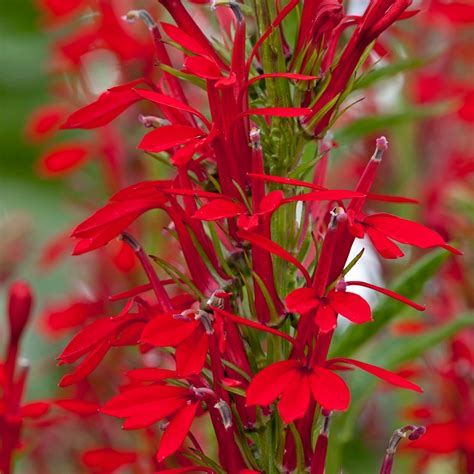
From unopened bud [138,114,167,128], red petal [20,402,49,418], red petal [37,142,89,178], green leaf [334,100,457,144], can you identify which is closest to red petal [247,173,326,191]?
unopened bud [138,114,167,128]

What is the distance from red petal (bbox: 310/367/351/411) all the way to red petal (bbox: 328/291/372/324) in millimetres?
30

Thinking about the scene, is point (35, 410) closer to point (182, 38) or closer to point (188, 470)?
point (188, 470)

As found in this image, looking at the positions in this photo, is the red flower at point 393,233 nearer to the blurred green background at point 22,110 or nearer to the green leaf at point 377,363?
the green leaf at point 377,363

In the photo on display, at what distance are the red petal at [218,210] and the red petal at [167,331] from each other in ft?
0.19

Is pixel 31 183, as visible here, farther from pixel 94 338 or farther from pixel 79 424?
pixel 94 338

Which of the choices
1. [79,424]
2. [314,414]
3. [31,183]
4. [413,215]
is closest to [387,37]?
[413,215]

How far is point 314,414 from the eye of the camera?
53 centimetres

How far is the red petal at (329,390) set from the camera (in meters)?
0.43

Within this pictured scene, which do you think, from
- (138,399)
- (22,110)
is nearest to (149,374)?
(138,399)

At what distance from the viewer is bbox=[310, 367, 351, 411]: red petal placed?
1.40 feet

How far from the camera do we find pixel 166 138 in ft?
1.57

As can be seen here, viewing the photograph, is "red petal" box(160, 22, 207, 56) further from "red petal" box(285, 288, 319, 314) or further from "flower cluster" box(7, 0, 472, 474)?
"red petal" box(285, 288, 319, 314)

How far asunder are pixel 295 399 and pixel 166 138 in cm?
15

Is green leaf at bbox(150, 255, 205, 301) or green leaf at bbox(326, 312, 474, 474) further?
green leaf at bbox(326, 312, 474, 474)
